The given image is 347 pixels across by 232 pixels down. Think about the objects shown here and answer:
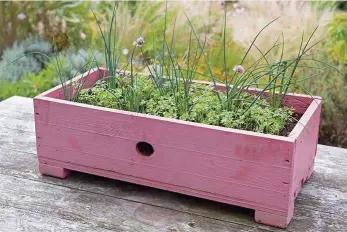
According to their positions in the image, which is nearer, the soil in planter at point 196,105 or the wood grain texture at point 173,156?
the wood grain texture at point 173,156

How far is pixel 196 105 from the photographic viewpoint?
1492 mm


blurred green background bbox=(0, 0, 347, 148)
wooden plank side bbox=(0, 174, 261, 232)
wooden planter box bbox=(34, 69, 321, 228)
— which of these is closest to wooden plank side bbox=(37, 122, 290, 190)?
wooden planter box bbox=(34, 69, 321, 228)

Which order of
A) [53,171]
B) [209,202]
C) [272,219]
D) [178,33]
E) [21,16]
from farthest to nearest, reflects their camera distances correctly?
[21,16] < [178,33] < [53,171] < [209,202] < [272,219]

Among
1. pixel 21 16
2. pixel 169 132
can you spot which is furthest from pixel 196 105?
pixel 21 16

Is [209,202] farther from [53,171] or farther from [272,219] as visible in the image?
[53,171]

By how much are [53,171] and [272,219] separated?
672 mm

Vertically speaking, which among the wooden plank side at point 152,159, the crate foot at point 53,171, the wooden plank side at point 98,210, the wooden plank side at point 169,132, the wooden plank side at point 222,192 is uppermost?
the wooden plank side at point 169,132

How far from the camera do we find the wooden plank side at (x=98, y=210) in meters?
1.36

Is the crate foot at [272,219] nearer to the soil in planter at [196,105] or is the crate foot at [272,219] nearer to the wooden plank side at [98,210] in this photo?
the wooden plank side at [98,210]

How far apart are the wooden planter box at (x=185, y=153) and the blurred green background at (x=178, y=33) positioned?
109 centimetres

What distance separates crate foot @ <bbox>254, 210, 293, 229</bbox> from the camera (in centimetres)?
135

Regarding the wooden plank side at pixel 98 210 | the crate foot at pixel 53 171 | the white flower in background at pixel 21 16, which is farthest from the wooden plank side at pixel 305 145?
the white flower in background at pixel 21 16

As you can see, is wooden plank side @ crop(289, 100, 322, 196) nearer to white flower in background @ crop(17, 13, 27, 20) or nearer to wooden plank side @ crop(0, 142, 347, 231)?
wooden plank side @ crop(0, 142, 347, 231)

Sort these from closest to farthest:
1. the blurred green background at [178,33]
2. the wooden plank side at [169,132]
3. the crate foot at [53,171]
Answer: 1. the wooden plank side at [169,132]
2. the crate foot at [53,171]
3. the blurred green background at [178,33]
